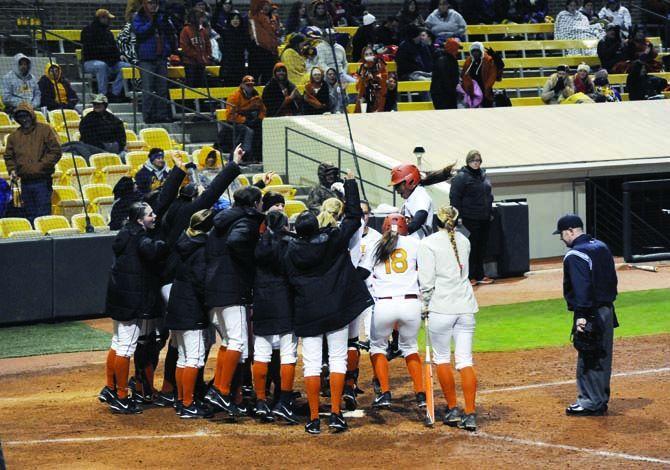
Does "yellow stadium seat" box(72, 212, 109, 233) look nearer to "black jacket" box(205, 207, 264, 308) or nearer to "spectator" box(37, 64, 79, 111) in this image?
"spectator" box(37, 64, 79, 111)

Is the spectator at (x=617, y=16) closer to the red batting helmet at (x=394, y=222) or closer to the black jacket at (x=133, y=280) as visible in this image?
the red batting helmet at (x=394, y=222)

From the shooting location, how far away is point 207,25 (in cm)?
Result: 2072

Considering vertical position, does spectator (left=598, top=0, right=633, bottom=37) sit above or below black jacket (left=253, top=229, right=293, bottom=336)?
above

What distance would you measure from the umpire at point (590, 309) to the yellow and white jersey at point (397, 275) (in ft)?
4.26

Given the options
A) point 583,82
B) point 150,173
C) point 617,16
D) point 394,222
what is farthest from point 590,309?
point 617,16

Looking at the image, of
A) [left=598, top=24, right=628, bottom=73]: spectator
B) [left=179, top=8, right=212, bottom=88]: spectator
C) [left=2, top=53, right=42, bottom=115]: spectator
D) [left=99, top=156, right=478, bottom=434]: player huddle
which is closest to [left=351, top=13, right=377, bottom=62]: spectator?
[left=179, top=8, right=212, bottom=88]: spectator

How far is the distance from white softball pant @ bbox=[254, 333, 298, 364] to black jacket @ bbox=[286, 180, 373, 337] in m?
0.22

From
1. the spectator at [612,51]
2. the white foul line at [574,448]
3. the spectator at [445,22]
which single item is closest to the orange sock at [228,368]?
the white foul line at [574,448]

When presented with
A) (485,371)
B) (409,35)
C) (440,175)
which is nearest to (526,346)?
(485,371)

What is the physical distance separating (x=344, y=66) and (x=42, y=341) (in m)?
9.54

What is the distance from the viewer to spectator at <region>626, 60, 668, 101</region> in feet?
82.9

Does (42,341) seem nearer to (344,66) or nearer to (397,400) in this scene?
(397,400)

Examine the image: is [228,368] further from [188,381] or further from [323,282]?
[323,282]

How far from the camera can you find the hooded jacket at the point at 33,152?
16.1 meters
